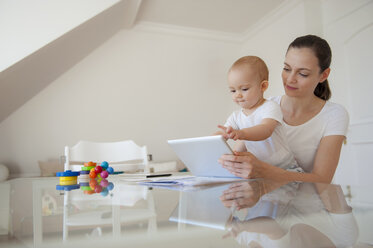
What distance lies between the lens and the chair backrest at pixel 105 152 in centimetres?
152

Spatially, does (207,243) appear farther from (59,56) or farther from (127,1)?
(127,1)

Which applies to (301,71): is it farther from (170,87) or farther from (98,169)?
(170,87)

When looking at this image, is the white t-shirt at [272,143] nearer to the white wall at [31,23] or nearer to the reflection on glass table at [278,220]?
the reflection on glass table at [278,220]

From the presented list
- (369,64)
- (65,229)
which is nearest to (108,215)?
(65,229)

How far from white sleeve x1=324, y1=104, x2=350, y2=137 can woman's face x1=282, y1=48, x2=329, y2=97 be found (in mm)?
143

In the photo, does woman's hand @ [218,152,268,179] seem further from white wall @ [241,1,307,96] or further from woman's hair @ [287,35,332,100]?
white wall @ [241,1,307,96]

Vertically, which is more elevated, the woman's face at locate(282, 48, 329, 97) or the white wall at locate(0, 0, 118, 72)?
the white wall at locate(0, 0, 118, 72)

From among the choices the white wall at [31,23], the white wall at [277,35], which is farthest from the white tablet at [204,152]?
the white wall at [277,35]

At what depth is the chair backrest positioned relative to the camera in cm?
152

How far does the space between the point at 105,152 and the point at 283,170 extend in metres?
1.01

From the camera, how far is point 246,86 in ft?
3.77

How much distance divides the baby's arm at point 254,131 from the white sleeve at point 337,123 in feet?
0.95

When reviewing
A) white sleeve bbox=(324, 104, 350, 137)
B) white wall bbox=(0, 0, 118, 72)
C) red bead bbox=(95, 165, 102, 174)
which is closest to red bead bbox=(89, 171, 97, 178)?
red bead bbox=(95, 165, 102, 174)

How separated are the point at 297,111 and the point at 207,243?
3.94ft
